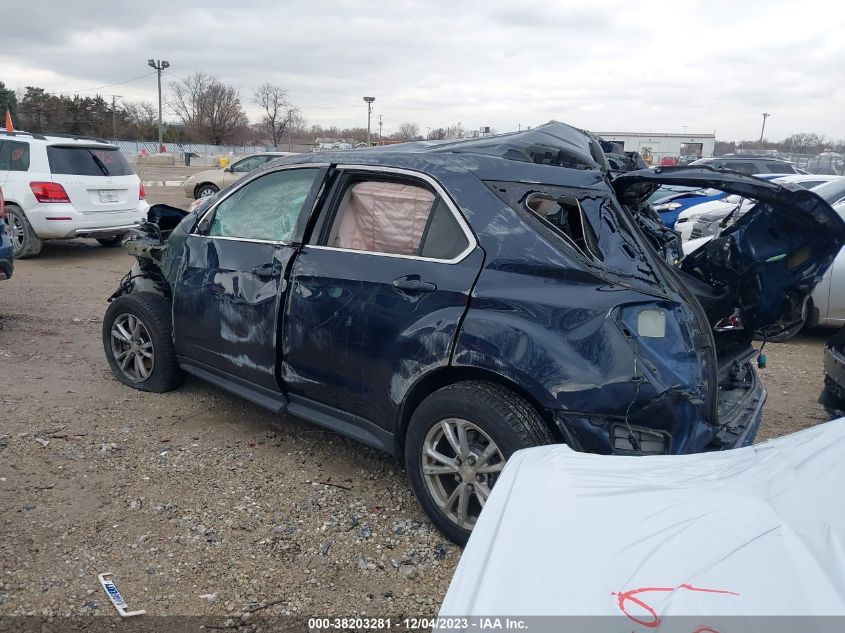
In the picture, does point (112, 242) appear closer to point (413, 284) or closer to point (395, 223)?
point (395, 223)

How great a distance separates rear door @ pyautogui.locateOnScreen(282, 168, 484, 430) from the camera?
3035 millimetres

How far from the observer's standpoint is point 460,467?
2.97 metres

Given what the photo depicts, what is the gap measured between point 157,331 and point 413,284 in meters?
2.27

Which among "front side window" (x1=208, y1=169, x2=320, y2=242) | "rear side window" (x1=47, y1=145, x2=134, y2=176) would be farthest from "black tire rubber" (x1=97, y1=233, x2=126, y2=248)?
"front side window" (x1=208, y1=169, x2=320, y2=242)

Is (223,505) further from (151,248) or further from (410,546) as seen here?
(151,248)

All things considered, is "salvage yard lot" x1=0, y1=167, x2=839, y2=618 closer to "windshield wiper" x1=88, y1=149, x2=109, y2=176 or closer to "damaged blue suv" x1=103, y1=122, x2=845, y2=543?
"damaged blue suv" x1=103, y1=122, x2=845, y2=543

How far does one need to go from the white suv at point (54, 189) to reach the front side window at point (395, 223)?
288 inches

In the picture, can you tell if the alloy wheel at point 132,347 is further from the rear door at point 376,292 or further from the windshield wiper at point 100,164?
the windshield wiper at point 100,164

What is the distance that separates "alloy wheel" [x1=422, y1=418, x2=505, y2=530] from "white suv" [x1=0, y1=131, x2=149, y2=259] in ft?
27.0

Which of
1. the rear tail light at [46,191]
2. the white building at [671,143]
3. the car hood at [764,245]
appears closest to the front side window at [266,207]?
the car hood at [764,245]

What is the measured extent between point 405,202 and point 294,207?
720 millimetres

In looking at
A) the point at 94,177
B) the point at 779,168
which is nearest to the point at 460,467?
the point at 94,177

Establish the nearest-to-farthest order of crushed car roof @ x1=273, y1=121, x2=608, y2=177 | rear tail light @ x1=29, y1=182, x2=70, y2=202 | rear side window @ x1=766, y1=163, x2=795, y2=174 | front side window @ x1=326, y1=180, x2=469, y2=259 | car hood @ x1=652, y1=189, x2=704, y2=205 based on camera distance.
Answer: front side window @ x1=326, y1=180, x2=469, y2=259, crushed car roof @ x1=273, y1=121, x2=608, y2=177, rear tail light @ x1=29, y1=182, x2=70, y2=202, car hood @ x1=652, y1=189, x2=704, y2=205, rear side window @ x1=766, y1=163, x2=795, y2=174

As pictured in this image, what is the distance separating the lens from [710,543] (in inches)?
62.6
